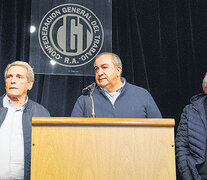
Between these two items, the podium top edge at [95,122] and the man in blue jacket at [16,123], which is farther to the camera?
the man in blue jacket at [16,123]

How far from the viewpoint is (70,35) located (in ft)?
10.2

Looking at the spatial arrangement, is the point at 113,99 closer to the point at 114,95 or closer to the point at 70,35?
the point at 114,95

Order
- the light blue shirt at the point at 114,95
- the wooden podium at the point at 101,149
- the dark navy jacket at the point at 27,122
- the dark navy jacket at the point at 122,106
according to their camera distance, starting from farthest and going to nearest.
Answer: the light blue shirt at the point at 114,95, the dark navy jacket at the point at 122,106, the dark navy jacket at the point at 27,122, the wooden podium at the point at 101,149

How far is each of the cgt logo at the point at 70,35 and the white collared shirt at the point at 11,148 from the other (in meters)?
1.17

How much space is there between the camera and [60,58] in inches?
122

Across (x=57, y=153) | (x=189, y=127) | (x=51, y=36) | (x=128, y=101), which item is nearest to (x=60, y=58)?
(x=51, y=36)

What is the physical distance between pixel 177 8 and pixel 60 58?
1574 millimetres

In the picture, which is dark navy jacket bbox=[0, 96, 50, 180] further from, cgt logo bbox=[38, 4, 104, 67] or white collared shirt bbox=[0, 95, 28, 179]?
cgt logo bbox=[38, 4, 104, 67]

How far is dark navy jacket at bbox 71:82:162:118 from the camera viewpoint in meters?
2.29

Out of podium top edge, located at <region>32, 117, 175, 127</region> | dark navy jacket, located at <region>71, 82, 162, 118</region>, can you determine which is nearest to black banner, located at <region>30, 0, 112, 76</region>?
dark navy jacket, located at <region>71, 82, 162, 118</region>

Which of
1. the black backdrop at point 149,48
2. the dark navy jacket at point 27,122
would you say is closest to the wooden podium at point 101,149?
the dark navy jacket at point 27,122

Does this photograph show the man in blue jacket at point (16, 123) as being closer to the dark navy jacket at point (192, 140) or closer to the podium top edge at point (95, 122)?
the podium top edge at point (95, 122)

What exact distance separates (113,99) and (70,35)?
1.07m

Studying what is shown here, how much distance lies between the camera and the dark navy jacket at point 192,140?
220 cm
